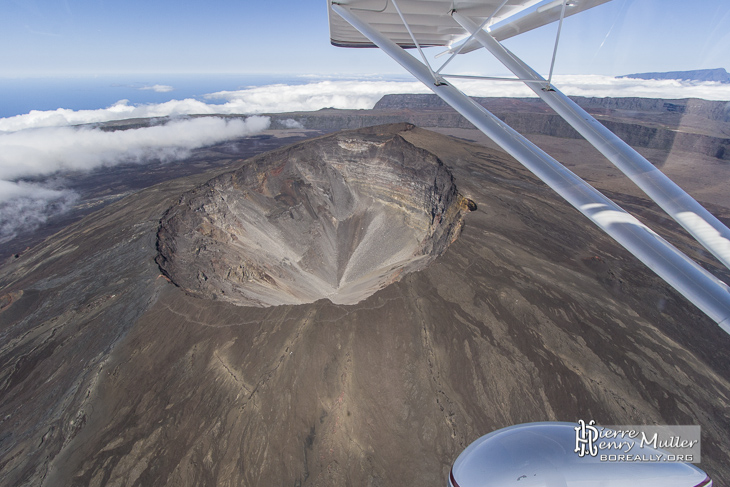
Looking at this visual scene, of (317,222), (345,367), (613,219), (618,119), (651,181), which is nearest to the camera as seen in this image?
(613,219)

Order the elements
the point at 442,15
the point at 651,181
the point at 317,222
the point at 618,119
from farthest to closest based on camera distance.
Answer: the point at 618,119
the point at 317,222
the point at 442,15
the point at 651,181

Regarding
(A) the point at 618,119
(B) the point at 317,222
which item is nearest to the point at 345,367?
(B) the point at 317,222

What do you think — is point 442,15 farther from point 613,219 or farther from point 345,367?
point 345,367

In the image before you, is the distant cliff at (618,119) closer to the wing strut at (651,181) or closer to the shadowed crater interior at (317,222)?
the shadowed crater interior at (317,222)

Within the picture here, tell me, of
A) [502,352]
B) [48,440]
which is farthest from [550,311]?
[48,440]

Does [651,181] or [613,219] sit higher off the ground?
[651,181]

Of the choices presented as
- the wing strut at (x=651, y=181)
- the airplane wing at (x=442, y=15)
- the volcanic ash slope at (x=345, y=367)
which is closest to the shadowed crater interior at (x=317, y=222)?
the volcanic ash slope at (x=345, y=367)

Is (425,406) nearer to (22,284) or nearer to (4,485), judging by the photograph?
(4,485)
